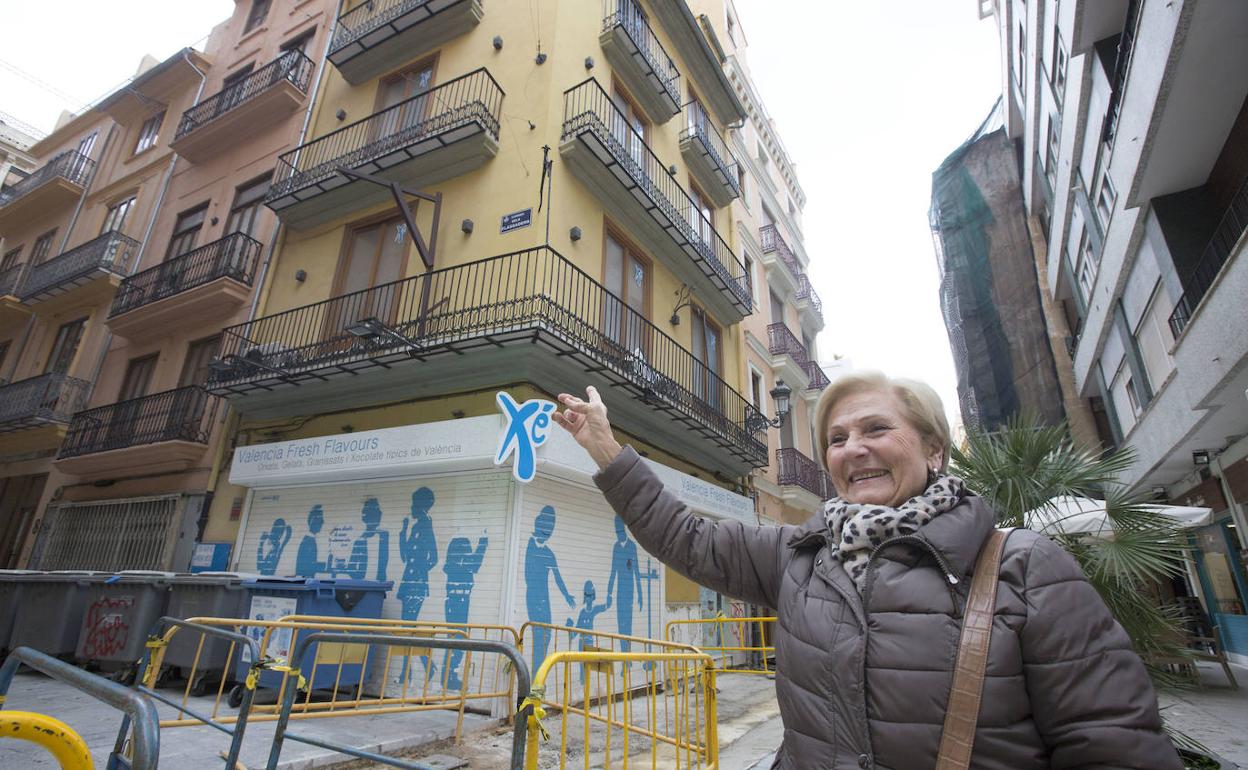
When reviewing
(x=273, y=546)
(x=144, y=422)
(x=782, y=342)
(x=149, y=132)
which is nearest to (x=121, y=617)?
(x=273, y=546)

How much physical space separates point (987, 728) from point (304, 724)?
20.7 ft

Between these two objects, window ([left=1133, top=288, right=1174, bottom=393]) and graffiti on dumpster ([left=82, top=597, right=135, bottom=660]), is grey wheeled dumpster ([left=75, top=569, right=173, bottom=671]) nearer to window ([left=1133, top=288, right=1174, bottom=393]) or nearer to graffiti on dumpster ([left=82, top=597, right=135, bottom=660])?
graffiti on dumpster ([left=82, top=597, right=135, bottom=660])

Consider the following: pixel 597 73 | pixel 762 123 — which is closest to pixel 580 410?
pixel 597 73

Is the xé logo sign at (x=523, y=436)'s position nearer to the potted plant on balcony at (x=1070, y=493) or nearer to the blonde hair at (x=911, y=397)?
the potted plant on balcony at (x=1070, y=493)

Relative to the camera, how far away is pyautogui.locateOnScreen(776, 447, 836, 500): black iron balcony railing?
16.3 metres

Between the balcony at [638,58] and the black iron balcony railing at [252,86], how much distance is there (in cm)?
736

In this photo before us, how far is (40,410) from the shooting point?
43.8ft

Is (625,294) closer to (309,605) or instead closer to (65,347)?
(309,605)

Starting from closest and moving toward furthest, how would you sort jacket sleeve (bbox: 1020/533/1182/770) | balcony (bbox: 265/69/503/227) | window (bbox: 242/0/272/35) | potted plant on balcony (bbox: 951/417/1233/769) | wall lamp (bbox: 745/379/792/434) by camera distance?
jacket sleeve (bbox: 1020/533/1182/770), potted plant on balcony (bbox: 951/417/1233/769), balcony (bbox: 265/69/503/227), wall lamp (bbox: 745/379/792/434), window (bbox: 242/0/272/35)

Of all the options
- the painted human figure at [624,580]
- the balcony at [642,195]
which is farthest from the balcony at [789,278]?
the painted human figure at [624,580]

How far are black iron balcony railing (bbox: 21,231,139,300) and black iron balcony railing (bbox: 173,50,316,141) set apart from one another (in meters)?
3.09

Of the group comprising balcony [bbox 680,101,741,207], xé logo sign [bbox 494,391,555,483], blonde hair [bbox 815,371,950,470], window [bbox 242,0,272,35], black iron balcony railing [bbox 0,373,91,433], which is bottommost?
blonde hair [bbox 815,371,950,470]

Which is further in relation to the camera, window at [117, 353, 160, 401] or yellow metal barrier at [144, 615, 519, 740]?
window at [117, 353, 160, 401]

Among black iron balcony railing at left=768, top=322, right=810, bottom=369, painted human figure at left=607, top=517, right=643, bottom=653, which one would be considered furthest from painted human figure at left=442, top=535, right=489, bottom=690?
black iron balcony railing at left=768, top=322, right=810, bottom=369
